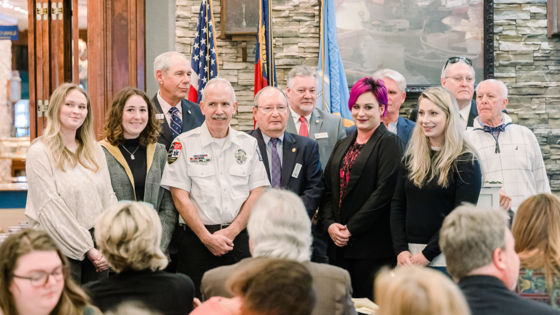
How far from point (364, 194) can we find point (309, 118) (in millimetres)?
944

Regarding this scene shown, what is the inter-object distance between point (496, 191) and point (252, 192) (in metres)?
1.35

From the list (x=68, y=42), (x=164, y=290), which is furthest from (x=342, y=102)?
(x=164, y=290)

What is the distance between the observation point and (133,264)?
165cm

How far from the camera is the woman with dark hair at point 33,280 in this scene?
1.41 m

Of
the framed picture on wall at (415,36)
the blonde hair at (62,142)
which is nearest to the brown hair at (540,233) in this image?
the blonde hair at (62,142)

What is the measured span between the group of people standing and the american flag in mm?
1189

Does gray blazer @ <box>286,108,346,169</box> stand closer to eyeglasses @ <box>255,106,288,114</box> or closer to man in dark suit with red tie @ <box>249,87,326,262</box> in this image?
man in dark suit with red tie @ <box>249,87,326,262</box>

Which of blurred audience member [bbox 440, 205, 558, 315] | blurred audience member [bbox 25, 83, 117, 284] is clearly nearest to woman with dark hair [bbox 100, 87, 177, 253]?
blurred audience member [bbox 25, 83, 117, 284]

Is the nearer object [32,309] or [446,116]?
[32,309]

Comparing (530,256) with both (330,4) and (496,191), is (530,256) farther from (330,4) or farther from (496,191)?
(330,4)

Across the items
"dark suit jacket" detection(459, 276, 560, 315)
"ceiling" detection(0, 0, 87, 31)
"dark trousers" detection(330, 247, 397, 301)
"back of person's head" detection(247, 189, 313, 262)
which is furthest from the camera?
"ceiling" detection(0, 0, 87, 31)

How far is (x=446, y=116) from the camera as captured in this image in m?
2.60

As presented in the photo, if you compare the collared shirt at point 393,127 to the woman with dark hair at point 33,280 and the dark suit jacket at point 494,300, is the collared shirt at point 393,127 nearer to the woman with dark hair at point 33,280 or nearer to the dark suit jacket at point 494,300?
the dark suit jacket at point 494,300

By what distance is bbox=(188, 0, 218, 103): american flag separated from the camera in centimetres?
436
